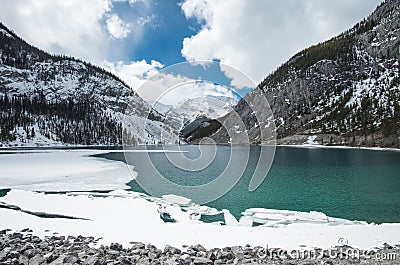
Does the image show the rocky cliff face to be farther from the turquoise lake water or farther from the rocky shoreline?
the rocky shoreline

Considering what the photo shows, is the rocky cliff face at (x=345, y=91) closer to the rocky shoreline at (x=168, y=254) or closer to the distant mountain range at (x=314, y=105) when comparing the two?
the distant mountain range at (x=314, y=105)

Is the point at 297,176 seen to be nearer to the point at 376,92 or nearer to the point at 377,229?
the point at 377,229

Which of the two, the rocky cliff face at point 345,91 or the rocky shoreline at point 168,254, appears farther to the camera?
the rocky cliff face at point 345,91

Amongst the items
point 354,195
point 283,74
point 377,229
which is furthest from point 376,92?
point 377,229

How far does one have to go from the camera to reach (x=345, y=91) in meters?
144

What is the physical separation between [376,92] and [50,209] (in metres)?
141

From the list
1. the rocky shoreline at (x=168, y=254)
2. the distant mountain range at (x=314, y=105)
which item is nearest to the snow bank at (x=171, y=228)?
the rocky shoreline at (x=168, y=254)

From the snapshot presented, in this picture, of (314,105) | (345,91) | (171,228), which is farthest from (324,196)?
(314,105)

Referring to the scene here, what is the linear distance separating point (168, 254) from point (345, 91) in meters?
160

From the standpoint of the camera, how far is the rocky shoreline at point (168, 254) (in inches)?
289

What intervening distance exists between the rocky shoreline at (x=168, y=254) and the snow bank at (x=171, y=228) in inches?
23.7

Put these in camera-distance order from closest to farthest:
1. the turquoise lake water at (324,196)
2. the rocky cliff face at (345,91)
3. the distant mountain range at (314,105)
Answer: the turquoise lake water at (324,196), the rocky cliff face at (345,91), the distant mountain range at (314,105)

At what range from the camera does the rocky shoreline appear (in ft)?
24.1

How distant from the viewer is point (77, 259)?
7.30 metres
